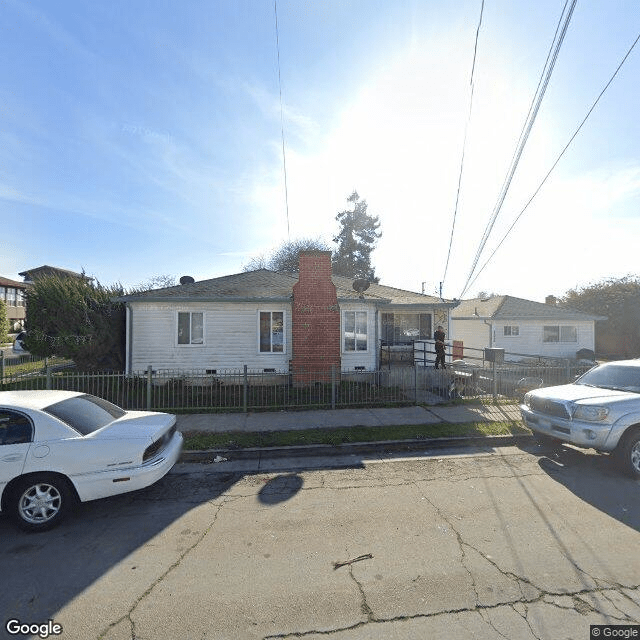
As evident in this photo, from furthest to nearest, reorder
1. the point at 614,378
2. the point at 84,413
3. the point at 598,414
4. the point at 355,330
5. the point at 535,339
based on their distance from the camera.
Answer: the point at 535,339 < the point at 355,330 < the point at 614,378 < the point at 598,414 < the point at 84,413

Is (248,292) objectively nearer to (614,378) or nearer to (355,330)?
(355,330)

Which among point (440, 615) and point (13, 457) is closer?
point (440, 615)

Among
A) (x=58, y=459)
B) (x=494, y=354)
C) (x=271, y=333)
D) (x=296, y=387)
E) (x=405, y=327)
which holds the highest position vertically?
(x=405, y=327)

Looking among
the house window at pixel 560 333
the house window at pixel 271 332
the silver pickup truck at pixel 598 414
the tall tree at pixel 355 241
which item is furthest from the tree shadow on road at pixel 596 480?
the tall tree at pixel 355 241

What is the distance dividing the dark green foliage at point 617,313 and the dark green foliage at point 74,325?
32.2 metres

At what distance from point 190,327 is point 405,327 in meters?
9.78

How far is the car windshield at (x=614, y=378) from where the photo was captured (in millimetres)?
6289

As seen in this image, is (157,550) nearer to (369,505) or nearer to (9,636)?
(9,636)

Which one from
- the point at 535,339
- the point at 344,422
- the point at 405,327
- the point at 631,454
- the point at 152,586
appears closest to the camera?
the point at 152,586

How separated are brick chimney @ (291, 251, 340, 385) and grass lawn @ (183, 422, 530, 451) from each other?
180 inches

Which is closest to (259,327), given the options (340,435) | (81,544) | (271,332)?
(271,332)

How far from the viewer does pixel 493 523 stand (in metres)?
4.04

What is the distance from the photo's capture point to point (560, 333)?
21703mm

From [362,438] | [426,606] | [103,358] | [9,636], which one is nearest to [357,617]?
[426,606]
